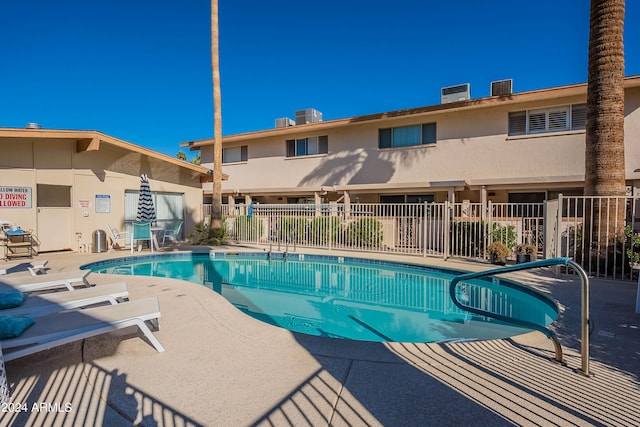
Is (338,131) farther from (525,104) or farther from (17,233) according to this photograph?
(17,233)

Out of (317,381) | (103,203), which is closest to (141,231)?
(103,203)

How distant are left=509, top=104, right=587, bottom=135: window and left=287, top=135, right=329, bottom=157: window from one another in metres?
8.81

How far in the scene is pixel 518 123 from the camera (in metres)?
14.2

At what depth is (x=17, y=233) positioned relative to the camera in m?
10.8

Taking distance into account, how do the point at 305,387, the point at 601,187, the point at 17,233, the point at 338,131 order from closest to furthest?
the point at 305,387 < the point at 601,187 < the point at 17,233 < the point at 338,131

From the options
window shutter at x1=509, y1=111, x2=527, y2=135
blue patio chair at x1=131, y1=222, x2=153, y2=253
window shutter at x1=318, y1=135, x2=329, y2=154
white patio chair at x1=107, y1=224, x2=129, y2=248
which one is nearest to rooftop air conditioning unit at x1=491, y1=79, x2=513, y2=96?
window shutter at x1=509, y1=111, x2=527, y2=135

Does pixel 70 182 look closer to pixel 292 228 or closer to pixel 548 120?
pixel 292 228

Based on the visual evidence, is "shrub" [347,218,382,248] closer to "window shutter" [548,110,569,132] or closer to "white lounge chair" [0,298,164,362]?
"window shutter" [548,110,569,132]

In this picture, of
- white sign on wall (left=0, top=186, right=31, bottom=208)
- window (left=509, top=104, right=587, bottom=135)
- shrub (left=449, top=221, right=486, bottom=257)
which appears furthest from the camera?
window (left=509, top=104, right=587, bottom=135)

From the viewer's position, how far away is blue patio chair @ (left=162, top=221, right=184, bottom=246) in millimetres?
15484

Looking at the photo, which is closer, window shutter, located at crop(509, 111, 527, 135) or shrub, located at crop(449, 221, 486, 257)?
shrub, located at crop(449, 221, 486, 257)

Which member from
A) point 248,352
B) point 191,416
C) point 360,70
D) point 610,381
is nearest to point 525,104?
point 360,70

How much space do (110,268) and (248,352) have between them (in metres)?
9.03

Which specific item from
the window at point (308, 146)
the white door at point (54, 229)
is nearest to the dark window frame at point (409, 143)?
the window at point (308, 146)
